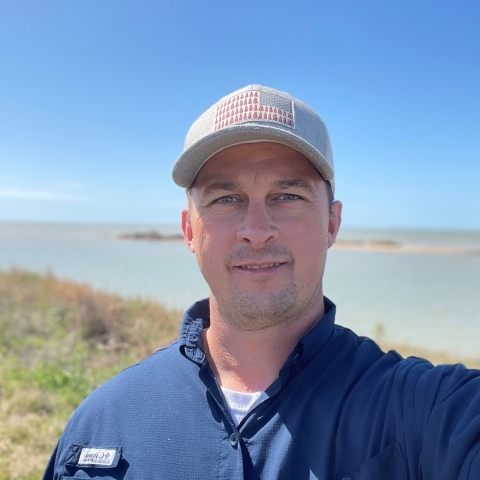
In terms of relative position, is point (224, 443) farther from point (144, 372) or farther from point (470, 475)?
point (470, 475)

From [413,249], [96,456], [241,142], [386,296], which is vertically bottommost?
[386,296]

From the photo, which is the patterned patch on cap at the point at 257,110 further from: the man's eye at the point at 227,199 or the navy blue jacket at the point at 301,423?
the navy blue jacket at the point at 301,423

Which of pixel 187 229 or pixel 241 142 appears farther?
pixel 187 229

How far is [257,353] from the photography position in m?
1.53

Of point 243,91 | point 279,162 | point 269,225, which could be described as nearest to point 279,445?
point 269,225

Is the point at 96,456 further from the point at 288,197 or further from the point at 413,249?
the point at 413,249

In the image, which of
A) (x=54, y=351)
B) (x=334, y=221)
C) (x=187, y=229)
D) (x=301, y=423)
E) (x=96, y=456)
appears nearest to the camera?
(x=301, y=423)

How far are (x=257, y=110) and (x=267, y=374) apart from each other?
3.03ft

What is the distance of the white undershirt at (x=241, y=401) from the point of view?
4.30 ft

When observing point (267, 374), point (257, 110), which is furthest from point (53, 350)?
point (257, 110)

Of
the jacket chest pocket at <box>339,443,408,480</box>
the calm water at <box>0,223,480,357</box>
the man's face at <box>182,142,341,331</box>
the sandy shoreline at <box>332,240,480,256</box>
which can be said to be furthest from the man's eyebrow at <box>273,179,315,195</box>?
the sandy shoreline at <box>332,240,480,256</box>

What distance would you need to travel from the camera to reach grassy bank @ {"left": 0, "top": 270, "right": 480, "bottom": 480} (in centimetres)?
337

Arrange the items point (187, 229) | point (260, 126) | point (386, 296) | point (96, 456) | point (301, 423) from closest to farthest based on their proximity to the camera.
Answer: point (301, 423), point (96, 456), point (260, 126), point (187, 229), point (386, 296)

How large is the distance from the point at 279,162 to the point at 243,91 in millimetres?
280
